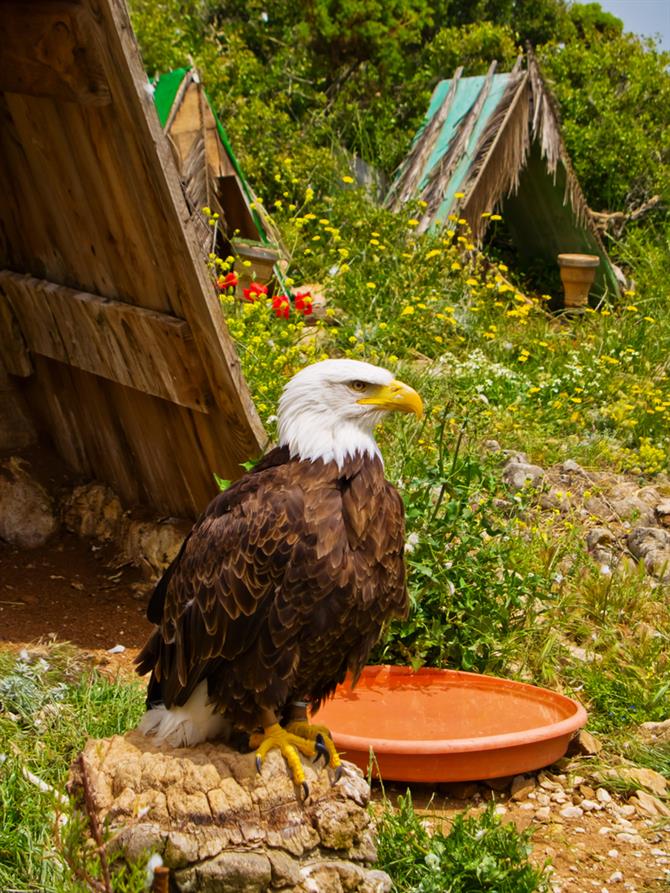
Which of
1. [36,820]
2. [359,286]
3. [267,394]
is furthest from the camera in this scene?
[359,286]

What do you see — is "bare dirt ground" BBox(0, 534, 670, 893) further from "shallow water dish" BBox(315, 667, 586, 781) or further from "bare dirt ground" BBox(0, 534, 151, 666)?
"shallow water dish" BBox(315, 667, 586, 781)

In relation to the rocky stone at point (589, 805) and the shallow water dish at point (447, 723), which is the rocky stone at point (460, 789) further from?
the rocky stone at point (589, 805)

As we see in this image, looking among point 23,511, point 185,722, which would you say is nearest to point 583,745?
point 185,722

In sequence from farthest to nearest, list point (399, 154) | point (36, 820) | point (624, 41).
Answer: point (624, 41)
point (399, 154)
point (36, 820)

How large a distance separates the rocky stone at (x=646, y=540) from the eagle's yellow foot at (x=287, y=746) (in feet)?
9.07

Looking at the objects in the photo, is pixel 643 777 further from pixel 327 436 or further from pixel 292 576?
pixel 327 436

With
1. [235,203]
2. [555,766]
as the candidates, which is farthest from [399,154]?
[555,766]

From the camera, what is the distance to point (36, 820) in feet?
10.5

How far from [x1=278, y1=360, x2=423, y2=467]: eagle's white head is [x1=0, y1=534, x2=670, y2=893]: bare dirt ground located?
1349 millimetres

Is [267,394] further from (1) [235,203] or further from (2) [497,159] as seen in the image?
(2) [497,159]

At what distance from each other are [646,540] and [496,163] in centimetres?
475

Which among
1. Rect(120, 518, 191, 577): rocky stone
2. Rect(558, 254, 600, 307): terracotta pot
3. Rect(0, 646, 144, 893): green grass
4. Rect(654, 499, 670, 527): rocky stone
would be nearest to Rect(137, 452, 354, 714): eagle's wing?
Rect(0, 646, 144, 893): green grass

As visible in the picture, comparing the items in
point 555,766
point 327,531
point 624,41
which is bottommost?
point 555,766

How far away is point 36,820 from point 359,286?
16.5 feet
